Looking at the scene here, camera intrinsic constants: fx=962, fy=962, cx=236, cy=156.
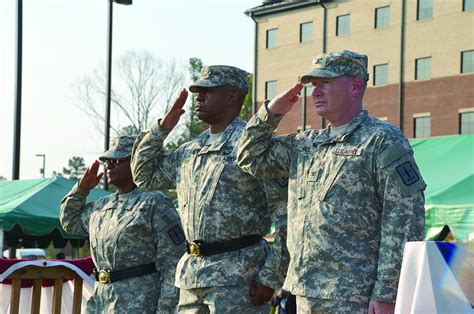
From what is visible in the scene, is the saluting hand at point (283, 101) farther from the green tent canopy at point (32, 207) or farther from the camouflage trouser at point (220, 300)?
the green tent canopy at point (32, 207)

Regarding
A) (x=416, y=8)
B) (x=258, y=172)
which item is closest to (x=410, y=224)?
(x=258, y=172)

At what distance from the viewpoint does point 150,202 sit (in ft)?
22.6

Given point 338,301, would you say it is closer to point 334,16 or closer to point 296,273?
point 296,273

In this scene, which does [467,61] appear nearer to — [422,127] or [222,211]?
[422,127]

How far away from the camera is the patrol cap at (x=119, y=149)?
7.08 m

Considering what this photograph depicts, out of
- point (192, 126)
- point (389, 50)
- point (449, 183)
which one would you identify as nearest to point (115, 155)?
point (449, 183)

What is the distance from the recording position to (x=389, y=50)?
1812 inches

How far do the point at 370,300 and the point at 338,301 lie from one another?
17 centimetres

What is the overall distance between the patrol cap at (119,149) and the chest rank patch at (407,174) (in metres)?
2.97

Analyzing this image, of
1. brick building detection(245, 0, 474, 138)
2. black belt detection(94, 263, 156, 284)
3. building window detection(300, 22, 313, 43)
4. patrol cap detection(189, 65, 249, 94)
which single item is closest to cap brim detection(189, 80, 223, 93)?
patrol cap detection(189, 65, 249, 94)

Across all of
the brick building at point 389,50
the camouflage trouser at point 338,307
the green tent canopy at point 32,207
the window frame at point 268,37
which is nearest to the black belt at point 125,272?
the camouflage trouser at point 338,307

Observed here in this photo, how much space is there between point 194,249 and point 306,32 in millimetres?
44580

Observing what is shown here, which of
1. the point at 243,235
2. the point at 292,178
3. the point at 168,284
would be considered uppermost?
the point at 292,178

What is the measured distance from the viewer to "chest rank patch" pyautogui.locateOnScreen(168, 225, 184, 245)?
6789 mm
